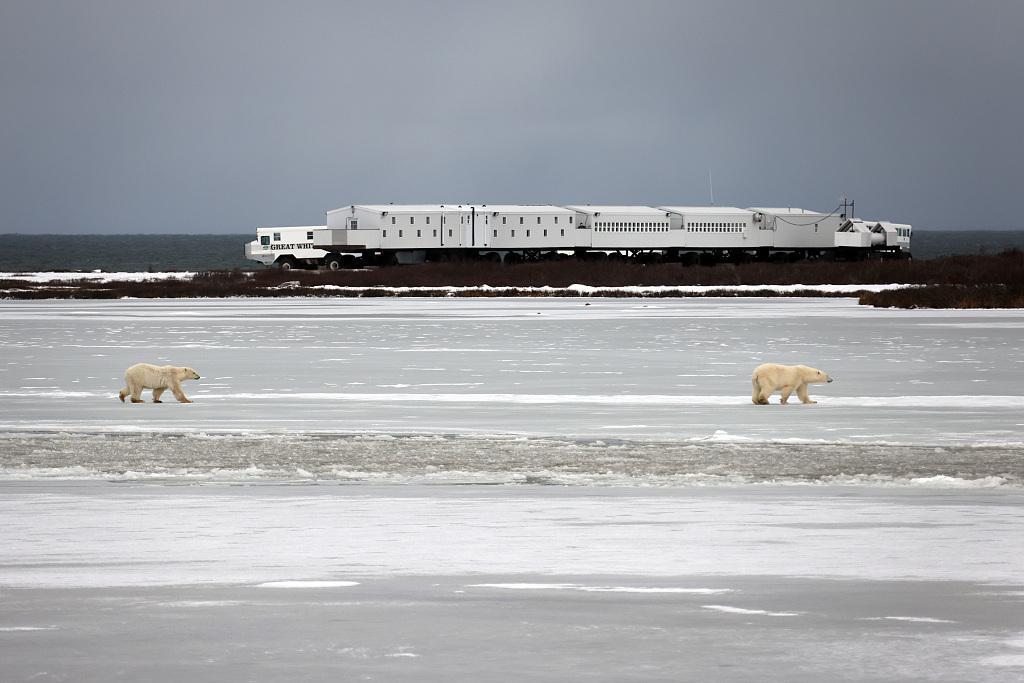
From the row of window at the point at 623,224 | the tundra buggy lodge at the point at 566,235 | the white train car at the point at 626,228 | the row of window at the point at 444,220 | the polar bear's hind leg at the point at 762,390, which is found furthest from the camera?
the row of window at the point at 623,224

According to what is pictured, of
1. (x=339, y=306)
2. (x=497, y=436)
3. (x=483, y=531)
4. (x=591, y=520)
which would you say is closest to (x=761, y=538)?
(x=591, y=520)

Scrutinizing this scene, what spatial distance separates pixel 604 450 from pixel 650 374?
342 inches

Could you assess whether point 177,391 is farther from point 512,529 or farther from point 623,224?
point 623,224

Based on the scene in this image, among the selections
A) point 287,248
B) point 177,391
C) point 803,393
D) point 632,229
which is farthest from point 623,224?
point 177,391

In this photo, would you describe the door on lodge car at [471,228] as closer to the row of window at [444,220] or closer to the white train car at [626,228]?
the row of window at [444,220]

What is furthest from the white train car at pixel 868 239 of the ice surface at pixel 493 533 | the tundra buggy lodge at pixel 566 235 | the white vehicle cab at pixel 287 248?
the ice surface at pixel 493 533

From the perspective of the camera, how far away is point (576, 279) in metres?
75.6

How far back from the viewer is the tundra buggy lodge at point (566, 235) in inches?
3979

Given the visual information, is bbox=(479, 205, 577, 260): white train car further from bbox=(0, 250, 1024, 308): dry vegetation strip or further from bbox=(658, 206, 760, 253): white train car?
bbox=(0, 250, 1024, 308): dry vegetation strip

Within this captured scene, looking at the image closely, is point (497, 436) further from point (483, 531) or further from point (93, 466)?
point (483, 531)

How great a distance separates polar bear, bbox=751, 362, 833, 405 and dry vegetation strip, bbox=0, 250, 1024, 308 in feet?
95.2

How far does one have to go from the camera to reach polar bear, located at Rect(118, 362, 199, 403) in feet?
54.6

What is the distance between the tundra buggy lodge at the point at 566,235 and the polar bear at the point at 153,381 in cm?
7945

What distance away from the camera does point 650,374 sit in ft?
68.2
